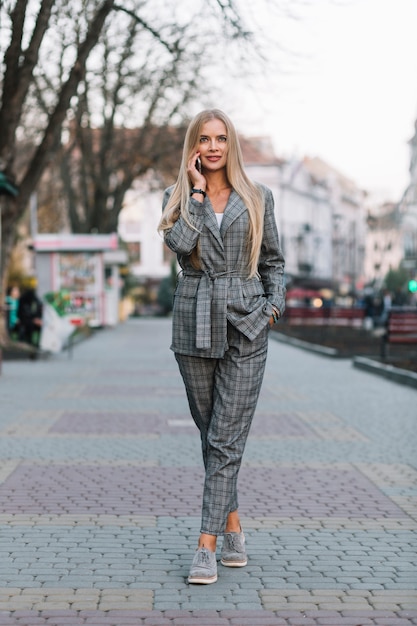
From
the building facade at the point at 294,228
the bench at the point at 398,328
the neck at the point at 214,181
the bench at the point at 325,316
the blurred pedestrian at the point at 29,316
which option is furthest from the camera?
the building facade at the point at 294,228

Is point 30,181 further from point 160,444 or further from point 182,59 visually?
point 160,444

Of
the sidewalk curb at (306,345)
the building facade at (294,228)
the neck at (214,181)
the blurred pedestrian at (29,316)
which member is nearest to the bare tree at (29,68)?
the blurred pedestrian at (29,316)

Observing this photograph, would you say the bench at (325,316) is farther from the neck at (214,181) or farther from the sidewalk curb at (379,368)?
the neck at (214,181)

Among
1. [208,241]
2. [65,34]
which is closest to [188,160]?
[208,241]

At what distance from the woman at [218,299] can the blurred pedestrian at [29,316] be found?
19.2 m

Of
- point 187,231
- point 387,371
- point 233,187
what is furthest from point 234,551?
point 387,371

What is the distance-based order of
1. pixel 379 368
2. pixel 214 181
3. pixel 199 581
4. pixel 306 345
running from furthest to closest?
pixel 306 345 < pixel 379 368 < pixel 214 181 < pixel 199 581

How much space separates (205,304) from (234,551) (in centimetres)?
116

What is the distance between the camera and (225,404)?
16.2ft

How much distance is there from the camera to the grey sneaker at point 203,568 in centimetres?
480

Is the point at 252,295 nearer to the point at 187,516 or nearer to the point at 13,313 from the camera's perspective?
the point at 187,516

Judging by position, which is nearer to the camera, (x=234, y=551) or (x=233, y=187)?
(x=233, y=187)

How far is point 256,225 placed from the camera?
4961 mm

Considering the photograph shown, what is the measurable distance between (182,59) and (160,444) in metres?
16.6
